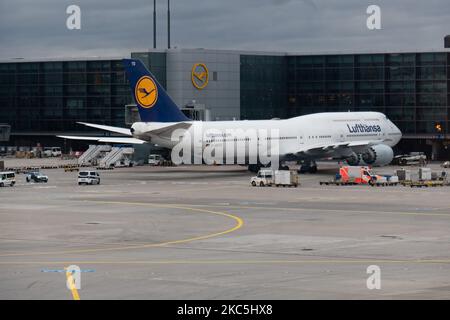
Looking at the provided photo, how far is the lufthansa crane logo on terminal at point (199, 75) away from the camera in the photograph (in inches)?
5960

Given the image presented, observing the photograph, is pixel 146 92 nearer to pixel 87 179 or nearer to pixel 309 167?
pixel 87 179

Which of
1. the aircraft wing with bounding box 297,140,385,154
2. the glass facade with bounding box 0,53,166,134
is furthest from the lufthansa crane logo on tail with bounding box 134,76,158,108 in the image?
the glass facade with bounding box 0,53,166,134

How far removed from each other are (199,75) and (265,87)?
17123 millimetres

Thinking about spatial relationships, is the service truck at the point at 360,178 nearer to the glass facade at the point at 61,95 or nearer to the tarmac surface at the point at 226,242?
the tarmac surface at the point at 226,242

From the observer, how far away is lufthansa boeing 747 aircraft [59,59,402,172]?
357 ft

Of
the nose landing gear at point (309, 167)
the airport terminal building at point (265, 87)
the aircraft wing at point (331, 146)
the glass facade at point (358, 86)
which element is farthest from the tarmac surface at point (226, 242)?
the glass facade at point (358, 86)

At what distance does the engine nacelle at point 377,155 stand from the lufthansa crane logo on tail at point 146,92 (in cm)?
2727

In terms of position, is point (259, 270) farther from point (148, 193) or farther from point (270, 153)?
point (270, 153)

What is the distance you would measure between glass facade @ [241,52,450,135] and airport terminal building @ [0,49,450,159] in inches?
6.2

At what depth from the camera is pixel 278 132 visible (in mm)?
115250

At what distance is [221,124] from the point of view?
11350 cm

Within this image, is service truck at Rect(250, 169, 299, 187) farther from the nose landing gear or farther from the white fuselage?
the nose landing gear

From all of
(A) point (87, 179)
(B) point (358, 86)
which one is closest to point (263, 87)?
(B) point (358, 86)

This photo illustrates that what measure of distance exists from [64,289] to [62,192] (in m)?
55.5
